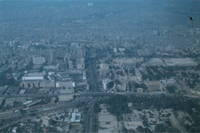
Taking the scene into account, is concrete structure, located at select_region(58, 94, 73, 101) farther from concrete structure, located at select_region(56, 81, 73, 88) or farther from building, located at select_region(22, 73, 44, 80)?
building, located at select_region(22, 73, 44, 80)

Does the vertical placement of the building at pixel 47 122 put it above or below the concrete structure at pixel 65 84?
below

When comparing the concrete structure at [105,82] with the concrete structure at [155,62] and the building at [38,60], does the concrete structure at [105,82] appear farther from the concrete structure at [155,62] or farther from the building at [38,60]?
the building at [38,60]

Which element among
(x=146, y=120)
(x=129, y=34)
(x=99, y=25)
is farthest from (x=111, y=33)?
(x=146, y=120)

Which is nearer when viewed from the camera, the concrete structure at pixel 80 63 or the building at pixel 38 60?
the concrete structure at pixel 80 63

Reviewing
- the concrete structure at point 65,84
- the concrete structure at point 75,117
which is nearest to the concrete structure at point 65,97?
the concrete structure at point 65,84

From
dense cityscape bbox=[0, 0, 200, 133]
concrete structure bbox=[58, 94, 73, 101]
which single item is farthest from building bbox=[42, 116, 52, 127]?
concrete structure bbox=[58, 94, 73, 101]

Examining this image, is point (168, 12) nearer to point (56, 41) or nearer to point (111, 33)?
point (111, 33)

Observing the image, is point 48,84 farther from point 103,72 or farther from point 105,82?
point 103,72

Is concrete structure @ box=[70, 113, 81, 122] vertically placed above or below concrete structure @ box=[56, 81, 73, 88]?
below
